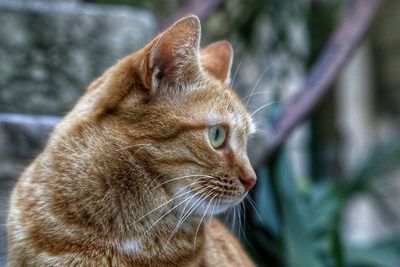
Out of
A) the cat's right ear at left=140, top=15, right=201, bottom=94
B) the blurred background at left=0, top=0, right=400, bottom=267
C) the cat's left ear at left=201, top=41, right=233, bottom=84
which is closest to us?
the cat's right ear at left=140, top=15, right=201, bottom=94

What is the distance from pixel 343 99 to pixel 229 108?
5.68m

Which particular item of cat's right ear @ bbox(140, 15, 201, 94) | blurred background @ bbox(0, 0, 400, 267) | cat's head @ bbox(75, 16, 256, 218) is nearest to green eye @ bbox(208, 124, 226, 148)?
cat's head @ bbox(75, 16, 256, 218)

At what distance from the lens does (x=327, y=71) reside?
3156 millimetres

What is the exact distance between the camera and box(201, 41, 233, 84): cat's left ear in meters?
1.90

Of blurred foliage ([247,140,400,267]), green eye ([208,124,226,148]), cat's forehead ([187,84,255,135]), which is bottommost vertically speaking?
blurred foliage ([247,140,400,267])

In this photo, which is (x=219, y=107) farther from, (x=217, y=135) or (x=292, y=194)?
(x=292, y=194)

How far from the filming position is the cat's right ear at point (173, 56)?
5.29ft

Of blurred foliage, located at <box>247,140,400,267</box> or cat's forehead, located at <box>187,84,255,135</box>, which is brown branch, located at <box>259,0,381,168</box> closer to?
blurred foliage, located at <box>247,140,400,267</box>

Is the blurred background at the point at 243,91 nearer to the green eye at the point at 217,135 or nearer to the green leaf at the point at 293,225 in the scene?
the green leaf at the point at 293,225

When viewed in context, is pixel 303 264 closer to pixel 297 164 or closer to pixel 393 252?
pixel 393 252

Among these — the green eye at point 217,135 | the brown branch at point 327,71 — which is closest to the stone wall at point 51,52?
the brown branch at point 327,71

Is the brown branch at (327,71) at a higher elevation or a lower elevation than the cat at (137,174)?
higher

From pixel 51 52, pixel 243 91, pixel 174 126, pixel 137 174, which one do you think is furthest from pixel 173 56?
pixel 243 91

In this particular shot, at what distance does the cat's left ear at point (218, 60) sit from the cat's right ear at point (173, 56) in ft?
0.50
